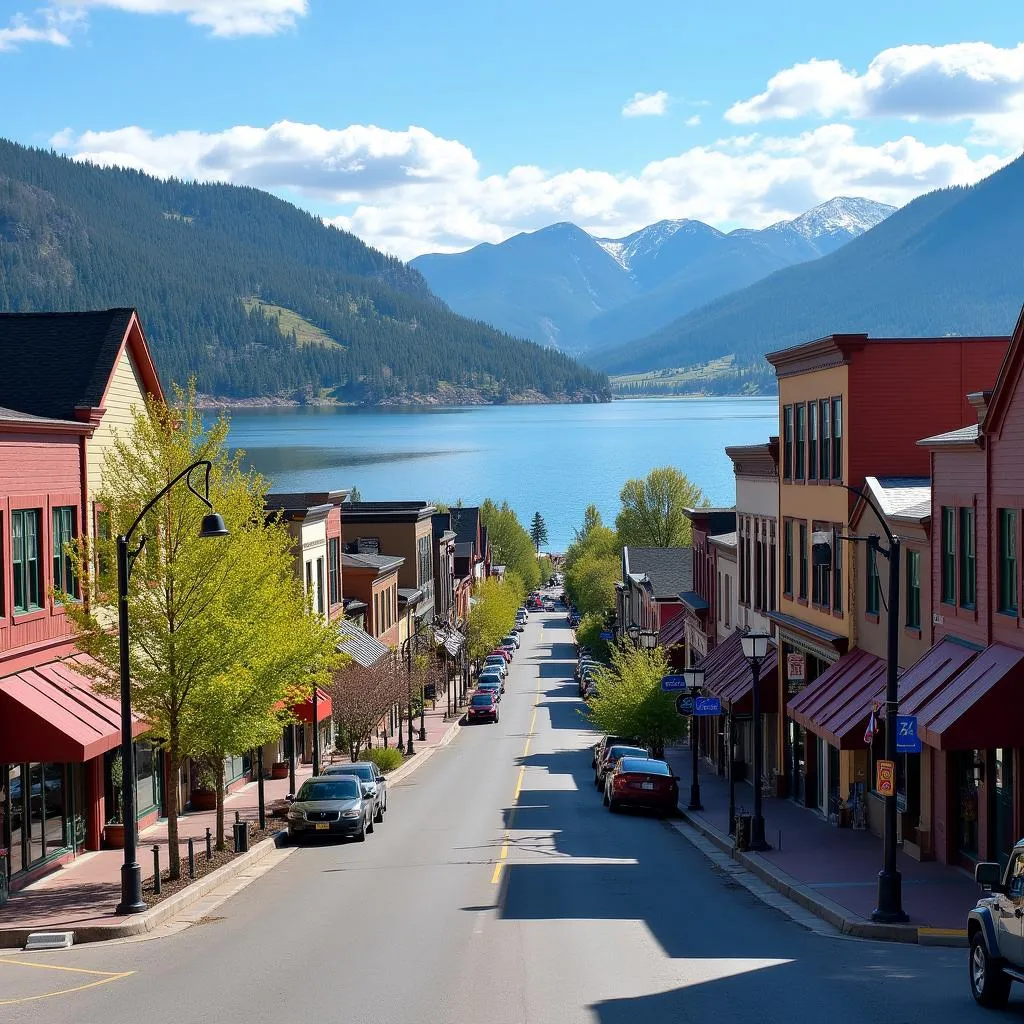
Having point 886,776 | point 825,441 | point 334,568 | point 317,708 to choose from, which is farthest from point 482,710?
point 886,776

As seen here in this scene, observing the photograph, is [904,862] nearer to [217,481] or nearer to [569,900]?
[569,900]

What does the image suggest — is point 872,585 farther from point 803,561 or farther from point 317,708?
point 317,708

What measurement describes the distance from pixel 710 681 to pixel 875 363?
16.1 meters

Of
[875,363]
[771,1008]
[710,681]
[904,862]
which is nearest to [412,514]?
[710,681]

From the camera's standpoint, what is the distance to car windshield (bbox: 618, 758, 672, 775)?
131ft

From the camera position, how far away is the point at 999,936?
47.5ft

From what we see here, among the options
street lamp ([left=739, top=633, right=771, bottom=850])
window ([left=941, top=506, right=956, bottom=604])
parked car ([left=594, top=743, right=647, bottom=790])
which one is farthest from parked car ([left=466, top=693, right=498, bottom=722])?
window ([left=941, top=506, right=956, bottom=604])

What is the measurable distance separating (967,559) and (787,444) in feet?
45.2

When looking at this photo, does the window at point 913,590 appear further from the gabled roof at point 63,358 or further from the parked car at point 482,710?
the parked car at point 482,710

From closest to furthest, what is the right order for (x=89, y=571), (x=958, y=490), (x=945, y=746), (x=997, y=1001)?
(x=997, y=1001)
(x=945, y=746)
(x=958, y=490)
(x=89, y=571)

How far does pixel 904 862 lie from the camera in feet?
87.6

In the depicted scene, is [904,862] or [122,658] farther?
[904,862]

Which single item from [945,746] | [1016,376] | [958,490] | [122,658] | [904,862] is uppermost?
[1016,376]

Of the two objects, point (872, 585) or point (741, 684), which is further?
point (741, 684)
